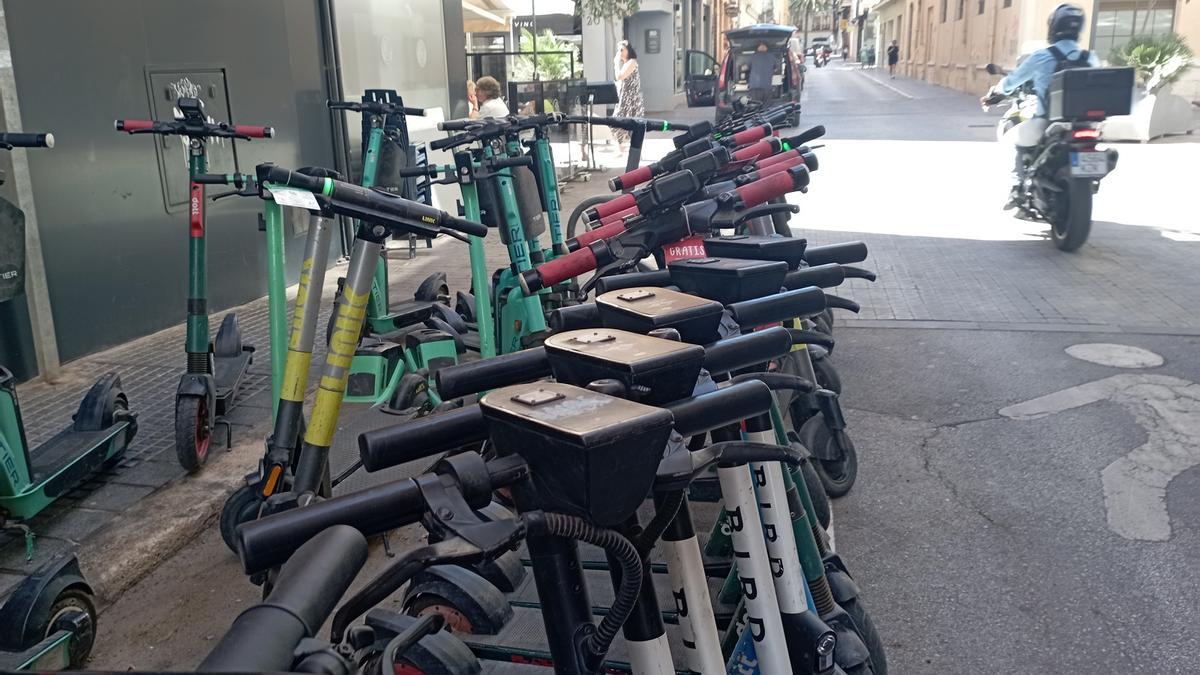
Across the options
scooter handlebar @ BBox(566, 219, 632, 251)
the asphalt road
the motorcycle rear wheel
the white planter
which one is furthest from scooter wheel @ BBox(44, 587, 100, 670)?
the white planter

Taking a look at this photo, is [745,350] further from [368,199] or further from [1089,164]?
[1089,164]

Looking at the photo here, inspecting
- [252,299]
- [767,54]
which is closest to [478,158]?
[252,299]

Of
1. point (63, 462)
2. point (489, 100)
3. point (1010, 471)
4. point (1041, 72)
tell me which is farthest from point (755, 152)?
point (489, 100)

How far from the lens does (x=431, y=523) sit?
113 centimetres

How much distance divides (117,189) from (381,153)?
1.81m

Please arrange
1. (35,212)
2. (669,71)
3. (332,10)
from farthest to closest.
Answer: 1. (669,71)
2. (332,10)
3. (35,212)

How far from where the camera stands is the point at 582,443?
107 centimetres

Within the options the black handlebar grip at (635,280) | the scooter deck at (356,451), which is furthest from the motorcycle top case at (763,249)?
the scooter deck at (356,451)

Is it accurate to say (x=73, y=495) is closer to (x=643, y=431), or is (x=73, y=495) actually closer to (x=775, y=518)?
(x=775, y=518)

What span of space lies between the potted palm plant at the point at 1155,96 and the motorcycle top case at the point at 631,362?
Result: 1809 cm

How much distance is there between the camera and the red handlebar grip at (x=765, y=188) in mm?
3658

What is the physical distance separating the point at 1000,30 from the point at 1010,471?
99.7ft

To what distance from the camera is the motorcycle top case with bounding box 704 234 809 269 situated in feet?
7.54

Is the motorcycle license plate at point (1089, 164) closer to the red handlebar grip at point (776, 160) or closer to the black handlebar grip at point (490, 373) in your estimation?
the red handlebar grip at point (776, 160)
